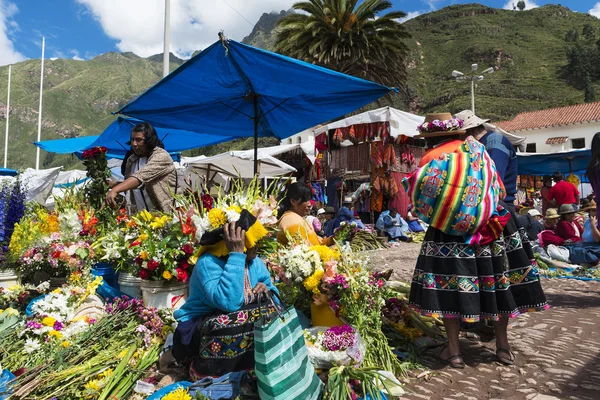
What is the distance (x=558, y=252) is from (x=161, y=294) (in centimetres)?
718

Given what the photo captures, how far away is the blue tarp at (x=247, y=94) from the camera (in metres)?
4.28

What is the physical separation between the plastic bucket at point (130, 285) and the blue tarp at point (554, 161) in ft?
45.1

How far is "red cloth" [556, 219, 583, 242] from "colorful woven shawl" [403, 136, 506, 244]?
20.7 feet

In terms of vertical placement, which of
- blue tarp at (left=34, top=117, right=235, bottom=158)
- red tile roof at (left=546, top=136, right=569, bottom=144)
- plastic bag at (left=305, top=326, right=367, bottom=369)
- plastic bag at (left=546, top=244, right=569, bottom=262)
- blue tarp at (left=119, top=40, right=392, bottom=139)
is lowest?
plastic bag at (left=546, top=244, right=569, bottom=262)

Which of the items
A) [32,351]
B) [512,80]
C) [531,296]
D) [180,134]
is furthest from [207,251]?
[512,80]

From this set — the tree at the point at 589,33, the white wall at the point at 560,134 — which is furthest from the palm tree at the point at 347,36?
the tree at the point at 589,33

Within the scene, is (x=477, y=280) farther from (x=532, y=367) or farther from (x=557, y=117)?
(x=557, y=117)

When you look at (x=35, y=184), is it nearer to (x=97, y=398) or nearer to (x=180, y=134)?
(x=180, y=134)

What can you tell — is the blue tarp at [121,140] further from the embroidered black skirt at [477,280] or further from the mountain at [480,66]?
the mountain at [480,66]

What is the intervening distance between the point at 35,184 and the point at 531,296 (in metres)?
10.5

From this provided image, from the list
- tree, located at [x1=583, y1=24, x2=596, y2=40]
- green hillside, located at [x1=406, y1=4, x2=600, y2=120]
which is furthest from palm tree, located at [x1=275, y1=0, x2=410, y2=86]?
tree, located at [x1=583, y1=24, x2=596, y2=40]

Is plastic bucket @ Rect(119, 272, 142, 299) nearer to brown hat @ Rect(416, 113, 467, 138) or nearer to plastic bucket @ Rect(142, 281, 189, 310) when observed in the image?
plastic bucket @ Rect(142, 281, 189, 310)

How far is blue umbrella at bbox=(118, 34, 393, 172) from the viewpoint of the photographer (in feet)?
14.0

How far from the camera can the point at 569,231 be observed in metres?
8.08
